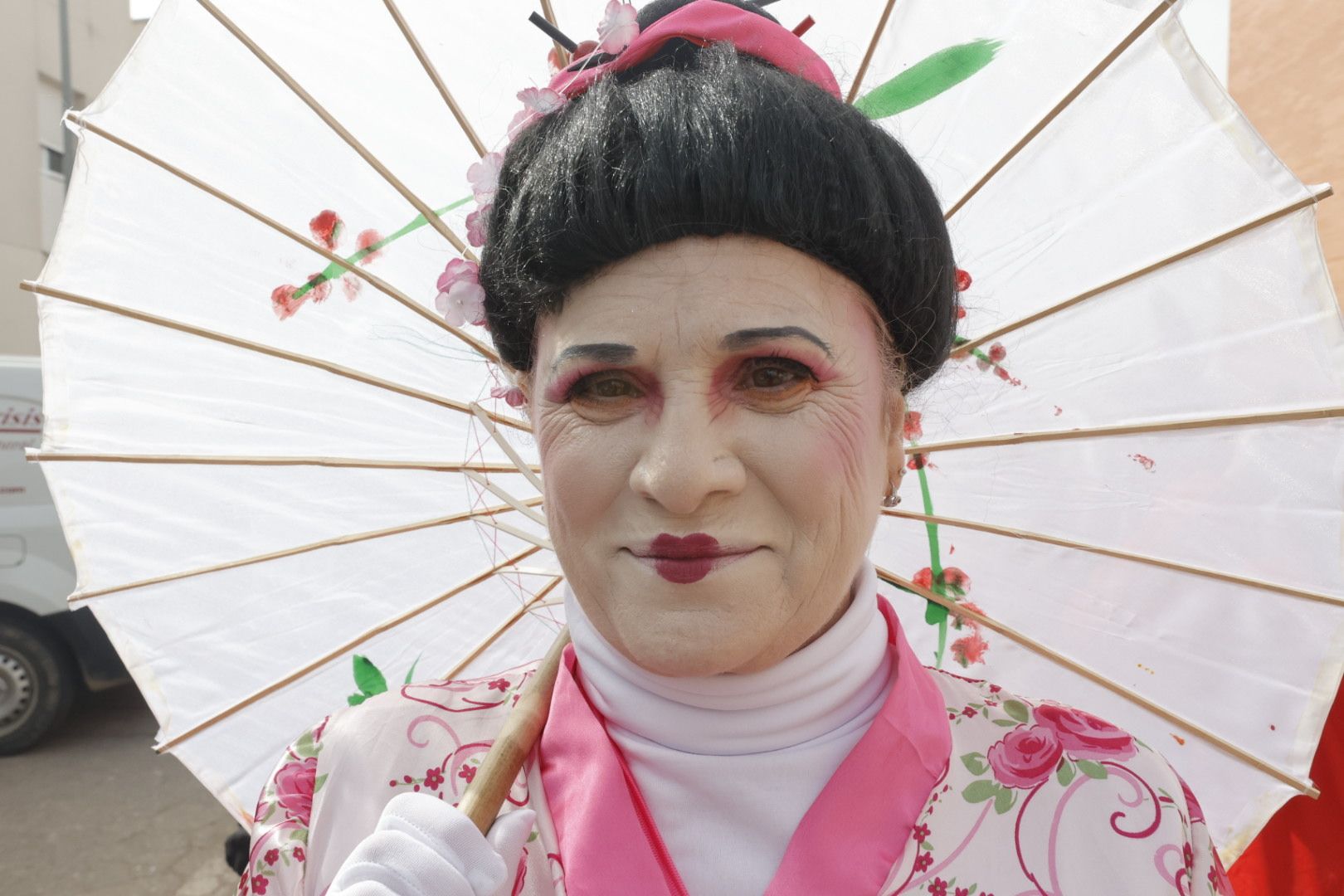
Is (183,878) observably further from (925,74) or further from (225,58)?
(925,74)

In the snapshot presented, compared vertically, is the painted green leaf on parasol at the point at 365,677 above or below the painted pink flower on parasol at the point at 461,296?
below

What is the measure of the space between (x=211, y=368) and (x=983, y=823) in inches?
57.4

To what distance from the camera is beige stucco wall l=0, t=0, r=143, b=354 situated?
1059cm

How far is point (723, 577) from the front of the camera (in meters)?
1.14

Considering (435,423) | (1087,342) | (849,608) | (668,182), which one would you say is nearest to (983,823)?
(849,608)

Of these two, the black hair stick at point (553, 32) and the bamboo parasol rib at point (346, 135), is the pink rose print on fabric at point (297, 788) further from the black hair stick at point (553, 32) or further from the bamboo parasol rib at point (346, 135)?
the black hair stick at point (553, 32)

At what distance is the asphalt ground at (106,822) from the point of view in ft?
14.3

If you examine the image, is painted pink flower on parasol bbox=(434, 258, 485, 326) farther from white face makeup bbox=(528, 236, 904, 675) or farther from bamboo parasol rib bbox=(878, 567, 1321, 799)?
bamboo parasol rib bbox=(878, 567, 1321, 799)

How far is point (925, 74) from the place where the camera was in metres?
1.51

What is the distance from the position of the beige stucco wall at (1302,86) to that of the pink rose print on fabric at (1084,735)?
3.93 m

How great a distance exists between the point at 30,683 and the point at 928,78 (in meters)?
6.02

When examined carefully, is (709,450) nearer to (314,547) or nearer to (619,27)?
(619,27)

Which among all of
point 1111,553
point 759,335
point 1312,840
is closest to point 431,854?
point 759,335

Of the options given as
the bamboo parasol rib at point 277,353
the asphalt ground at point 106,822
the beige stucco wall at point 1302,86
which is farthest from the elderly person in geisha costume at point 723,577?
the beige stucco wall at point 1302,86
